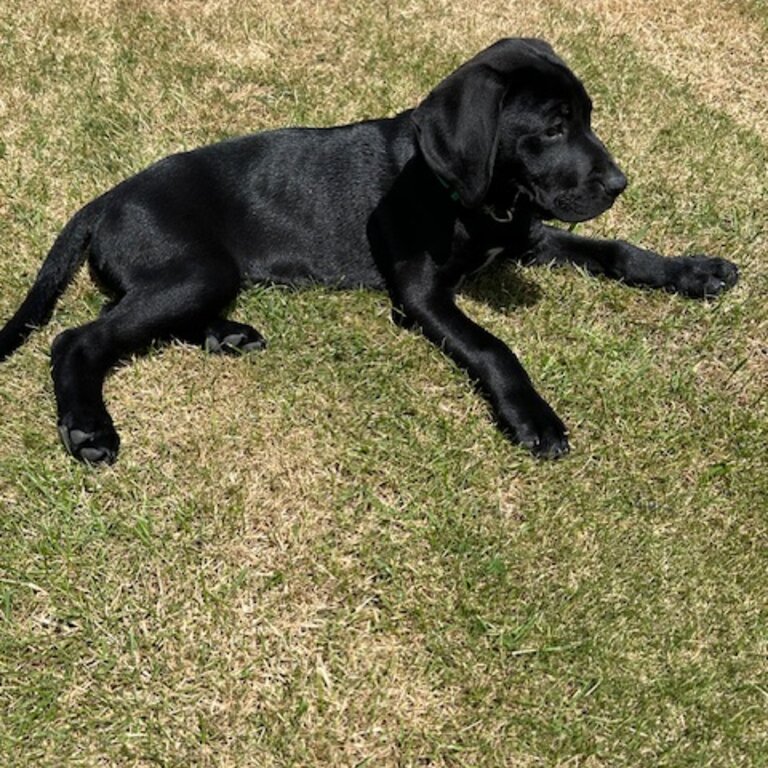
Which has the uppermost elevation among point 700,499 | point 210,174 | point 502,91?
point 502,91

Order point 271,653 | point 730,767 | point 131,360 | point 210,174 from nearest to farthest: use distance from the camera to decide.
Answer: point 730,767 < point 271,653 < point 131,360 < point 210,174

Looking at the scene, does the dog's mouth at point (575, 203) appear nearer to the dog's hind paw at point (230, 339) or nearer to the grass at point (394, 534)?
the grass at point (394, 534)

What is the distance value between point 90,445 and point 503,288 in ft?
6.17

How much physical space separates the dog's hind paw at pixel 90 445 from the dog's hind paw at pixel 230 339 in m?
0.63

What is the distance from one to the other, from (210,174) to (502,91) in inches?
49.9

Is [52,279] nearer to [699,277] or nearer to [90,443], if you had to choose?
[90,443]

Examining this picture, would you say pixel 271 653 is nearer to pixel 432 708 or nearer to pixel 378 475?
pixel 432 708

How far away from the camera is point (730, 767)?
252cm

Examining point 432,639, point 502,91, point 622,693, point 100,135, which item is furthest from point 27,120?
point 622,693

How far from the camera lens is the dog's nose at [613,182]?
3408 millimetres

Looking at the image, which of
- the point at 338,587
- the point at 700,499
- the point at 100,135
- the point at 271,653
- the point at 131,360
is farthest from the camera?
the point at 100,135

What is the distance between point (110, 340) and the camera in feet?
11.1

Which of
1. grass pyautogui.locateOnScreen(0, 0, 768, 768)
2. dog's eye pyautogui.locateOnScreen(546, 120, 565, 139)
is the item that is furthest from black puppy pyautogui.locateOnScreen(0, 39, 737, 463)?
grass pyautogui.locateOnScreen(0, 0, 768, 768)

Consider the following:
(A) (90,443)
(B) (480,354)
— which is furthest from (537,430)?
(A) (90,443)
